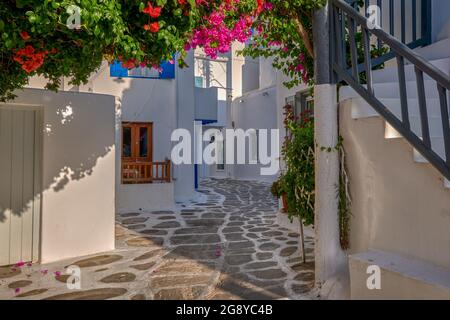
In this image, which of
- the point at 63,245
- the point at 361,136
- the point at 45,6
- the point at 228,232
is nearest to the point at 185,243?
the point at 228,232


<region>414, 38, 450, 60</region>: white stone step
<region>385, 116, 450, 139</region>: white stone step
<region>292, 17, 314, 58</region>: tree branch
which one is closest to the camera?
<region>385, 116, 450, 139</region>: white stone step

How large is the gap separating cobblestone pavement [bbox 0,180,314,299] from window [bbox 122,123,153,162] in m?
4.08

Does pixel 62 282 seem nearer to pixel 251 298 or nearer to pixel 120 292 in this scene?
pixel 120 292

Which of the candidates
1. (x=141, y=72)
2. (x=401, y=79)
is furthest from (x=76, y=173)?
(x=141, y=72)

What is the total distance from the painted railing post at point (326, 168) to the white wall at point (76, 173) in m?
3.80

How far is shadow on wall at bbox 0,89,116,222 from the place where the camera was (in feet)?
17.3

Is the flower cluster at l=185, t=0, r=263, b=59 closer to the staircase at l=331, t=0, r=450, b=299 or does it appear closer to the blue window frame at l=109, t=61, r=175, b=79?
the staircase at l=331, t=0, r=450, b=299

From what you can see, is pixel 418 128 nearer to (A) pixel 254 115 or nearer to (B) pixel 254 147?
(B) pixel 254 147

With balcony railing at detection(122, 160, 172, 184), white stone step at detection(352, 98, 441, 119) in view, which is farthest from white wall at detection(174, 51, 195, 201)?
white stone step at detection(352, 98, 441, 119)

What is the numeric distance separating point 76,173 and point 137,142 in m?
6.20

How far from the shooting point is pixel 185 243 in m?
6.36

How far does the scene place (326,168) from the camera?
3.90 meters

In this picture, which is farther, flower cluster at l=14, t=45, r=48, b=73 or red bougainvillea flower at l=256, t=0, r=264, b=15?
Result: red bougainvillea flower at l=256, t=0, r=264, b=15
